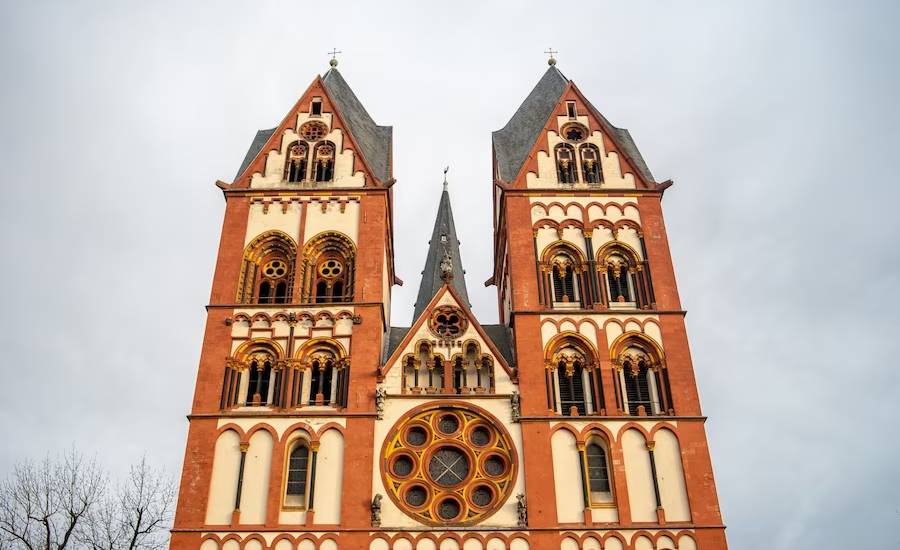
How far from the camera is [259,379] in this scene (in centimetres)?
2795

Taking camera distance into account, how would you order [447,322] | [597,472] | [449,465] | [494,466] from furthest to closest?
[447,322] < [449,465] < [494,466] < [597,472]

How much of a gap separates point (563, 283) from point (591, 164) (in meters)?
5.22

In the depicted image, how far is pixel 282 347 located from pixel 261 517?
17.5ft

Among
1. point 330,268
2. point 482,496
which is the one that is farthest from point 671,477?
point 330,268

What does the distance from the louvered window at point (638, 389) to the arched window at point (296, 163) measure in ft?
43.0

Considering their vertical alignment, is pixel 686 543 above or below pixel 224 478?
below

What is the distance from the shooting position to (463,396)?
27.2 m

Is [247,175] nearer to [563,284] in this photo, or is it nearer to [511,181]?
[511,181]

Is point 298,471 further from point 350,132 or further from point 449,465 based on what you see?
point 350,132

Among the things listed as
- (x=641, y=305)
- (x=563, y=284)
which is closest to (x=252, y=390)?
(x=563, y=284)

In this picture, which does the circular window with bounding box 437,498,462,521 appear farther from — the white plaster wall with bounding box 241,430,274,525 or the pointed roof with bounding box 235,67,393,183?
the pointed roof with bounding box 235,67,393,183

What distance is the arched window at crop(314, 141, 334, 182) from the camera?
32.8 metres

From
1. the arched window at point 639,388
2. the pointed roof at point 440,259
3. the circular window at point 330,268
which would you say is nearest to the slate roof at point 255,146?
the circular window at point 330,268

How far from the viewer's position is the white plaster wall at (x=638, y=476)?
2530 centimetres
